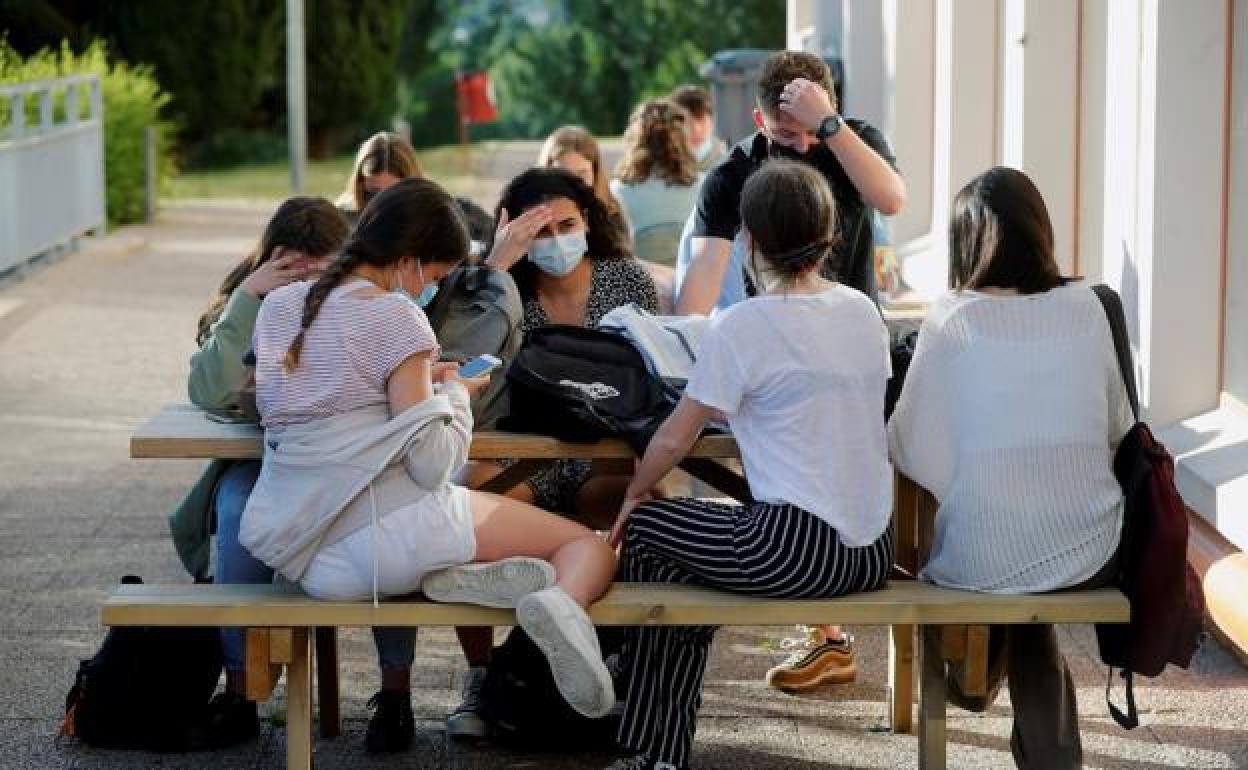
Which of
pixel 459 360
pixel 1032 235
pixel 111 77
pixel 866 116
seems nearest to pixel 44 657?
pixel 459 360

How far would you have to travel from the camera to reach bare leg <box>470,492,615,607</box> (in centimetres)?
514

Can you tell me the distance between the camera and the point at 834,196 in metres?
6.34

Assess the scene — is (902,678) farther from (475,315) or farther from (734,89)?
(734,89)

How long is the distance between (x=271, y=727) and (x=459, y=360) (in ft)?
3.39

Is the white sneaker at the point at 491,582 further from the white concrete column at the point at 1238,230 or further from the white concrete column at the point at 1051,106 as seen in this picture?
the white concrete column at the point at 1051,106

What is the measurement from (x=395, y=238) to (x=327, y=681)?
132 cm

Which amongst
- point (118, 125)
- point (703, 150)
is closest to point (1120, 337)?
point (703, 150)

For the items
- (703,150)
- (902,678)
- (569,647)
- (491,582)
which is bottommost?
(902,678)

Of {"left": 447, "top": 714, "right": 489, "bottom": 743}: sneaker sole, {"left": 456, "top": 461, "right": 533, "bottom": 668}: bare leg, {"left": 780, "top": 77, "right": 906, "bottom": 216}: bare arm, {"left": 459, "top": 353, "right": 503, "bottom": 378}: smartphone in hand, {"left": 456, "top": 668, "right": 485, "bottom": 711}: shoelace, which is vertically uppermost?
{"left": 780, "top": 77, "right": 906, "bottom": 216}: bare arm

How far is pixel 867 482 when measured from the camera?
5.14 meters

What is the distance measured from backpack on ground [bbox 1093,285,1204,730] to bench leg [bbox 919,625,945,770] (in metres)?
0.36

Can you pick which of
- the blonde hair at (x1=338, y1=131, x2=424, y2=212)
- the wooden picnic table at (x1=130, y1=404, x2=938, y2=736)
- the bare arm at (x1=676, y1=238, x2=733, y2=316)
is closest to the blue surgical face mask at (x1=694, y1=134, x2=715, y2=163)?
the blonde hair at (x1=338, y1=131, x2=424, y2=212)

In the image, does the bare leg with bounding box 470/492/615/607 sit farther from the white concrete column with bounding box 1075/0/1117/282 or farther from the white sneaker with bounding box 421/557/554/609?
the white concrete column with bounding box 1075/0/1117/282

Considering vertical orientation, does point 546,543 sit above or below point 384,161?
below
